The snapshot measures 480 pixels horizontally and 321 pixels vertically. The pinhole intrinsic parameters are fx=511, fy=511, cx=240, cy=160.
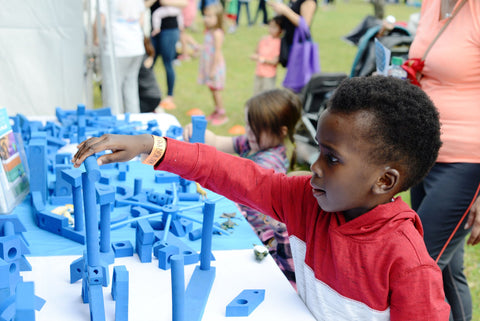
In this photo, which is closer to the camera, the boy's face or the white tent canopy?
the boy's face

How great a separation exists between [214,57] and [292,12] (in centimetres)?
109

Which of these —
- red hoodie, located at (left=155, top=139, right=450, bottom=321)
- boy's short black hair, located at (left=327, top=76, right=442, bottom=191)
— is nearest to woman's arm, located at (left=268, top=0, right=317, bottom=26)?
red hoodie, located at (left=155, top=139, right=450, bottom=321)

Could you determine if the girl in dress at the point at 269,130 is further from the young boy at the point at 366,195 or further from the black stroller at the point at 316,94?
the black stroller at the point at 316,94

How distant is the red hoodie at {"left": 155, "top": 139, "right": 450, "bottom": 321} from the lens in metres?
1.07

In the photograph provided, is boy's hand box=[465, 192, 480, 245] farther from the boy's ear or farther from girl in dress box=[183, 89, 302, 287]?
girl in dress box=[183, 89, 302, 287]

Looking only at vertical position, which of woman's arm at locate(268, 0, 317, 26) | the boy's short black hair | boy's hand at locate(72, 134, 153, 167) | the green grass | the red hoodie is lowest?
the green grass

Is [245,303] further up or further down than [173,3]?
further down

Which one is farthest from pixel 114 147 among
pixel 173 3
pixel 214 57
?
pixel 173 3

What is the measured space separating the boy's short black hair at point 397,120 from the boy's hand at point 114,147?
1.49 feet

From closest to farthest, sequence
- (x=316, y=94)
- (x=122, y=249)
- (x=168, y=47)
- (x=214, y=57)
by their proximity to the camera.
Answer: (x=122, y=249) → (x=316, y=94) → (x=214, y=57) → (x=168, y=47)

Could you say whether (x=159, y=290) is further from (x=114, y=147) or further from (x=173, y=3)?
(x=173, y=3)

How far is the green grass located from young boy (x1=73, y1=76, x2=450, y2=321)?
1.69m

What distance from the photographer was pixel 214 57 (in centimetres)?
535

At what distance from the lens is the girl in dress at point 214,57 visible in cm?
523
